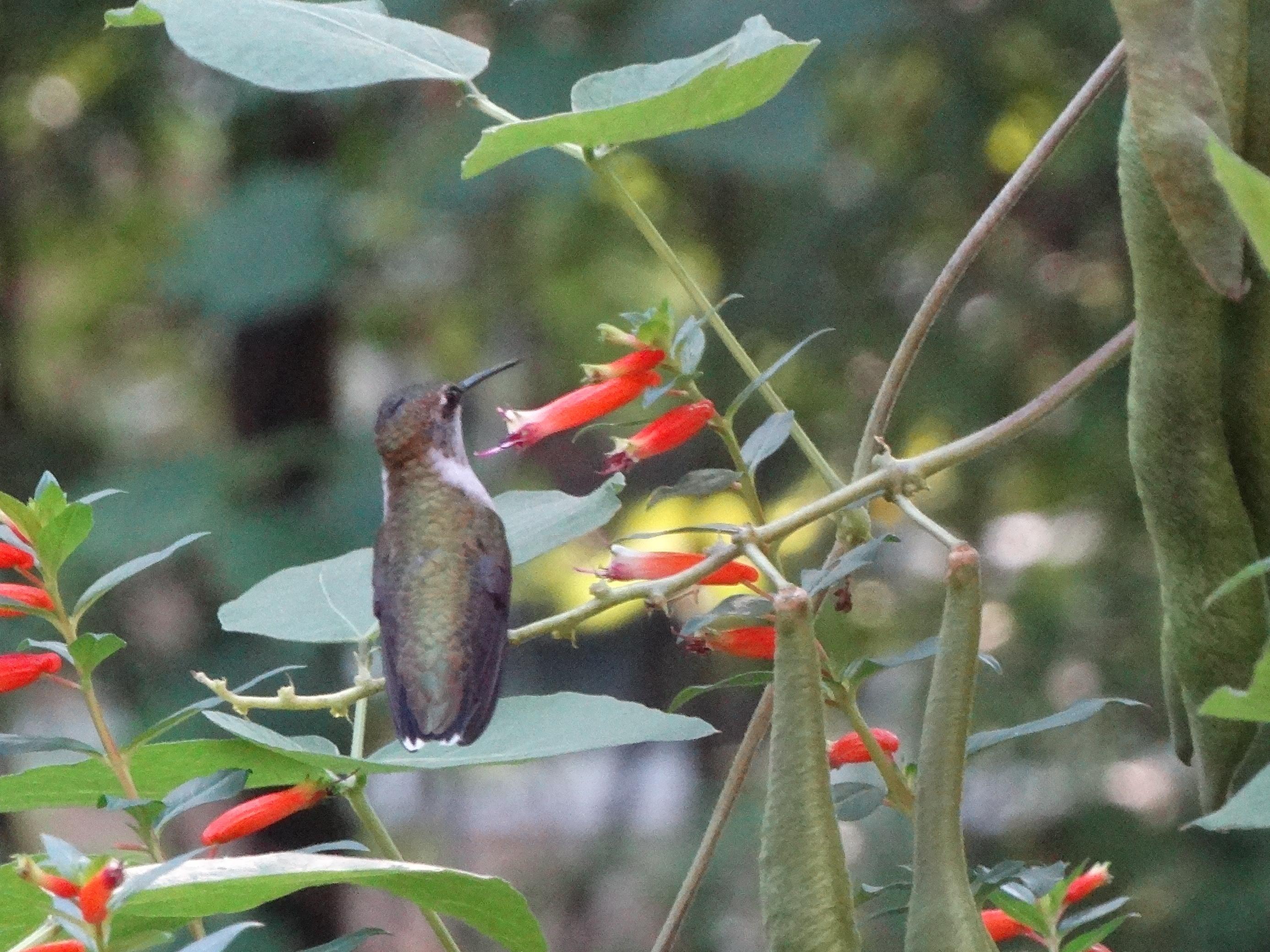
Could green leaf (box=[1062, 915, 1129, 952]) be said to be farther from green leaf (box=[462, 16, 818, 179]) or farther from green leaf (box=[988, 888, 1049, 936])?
green leaf (box=[462, 16, 818, 179])

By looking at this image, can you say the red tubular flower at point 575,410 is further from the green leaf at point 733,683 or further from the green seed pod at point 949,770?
the green seed pod at point 949,770

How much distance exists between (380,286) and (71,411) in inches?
27.3

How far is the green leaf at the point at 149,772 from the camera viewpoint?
730 mm

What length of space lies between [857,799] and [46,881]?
37 centimetres

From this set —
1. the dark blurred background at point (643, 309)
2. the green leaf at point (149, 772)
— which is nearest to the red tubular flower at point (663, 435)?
the green leaf at point (149, 772)

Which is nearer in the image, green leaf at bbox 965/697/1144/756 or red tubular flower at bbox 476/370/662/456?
green leaf at bbox 965/697/1144/756

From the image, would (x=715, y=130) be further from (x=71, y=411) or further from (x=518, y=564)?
(x=71, y=411)

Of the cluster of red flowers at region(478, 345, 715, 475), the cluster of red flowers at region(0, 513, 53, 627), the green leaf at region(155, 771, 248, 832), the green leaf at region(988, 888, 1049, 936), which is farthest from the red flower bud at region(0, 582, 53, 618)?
the green leaf at region(988, 888, 1049, 936)

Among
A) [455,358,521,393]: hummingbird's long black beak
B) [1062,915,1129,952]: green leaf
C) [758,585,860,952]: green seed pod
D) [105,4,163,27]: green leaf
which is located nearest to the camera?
[758,585,860,952]: green seed pod

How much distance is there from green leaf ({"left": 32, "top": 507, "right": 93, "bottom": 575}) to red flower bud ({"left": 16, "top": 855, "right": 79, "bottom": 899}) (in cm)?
17

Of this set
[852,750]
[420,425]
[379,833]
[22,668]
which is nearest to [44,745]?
[22,668]

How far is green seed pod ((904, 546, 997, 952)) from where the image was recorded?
558 mm

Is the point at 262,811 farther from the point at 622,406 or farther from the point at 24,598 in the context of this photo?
the point at 622,406

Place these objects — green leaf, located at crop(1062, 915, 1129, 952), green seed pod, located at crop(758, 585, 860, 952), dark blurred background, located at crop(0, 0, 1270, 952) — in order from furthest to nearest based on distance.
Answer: dark blurred background, located at crop(0, 0, 1270, 952), green leaf, located at crop(1062, 915, 1129, 952), green seed pod, located at crop(758, 585, 860, 952)
